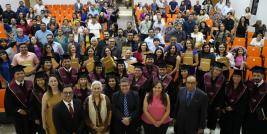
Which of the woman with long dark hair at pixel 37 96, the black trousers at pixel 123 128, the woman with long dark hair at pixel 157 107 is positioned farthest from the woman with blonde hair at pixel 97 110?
the woman with long dark hair at pixel 37 96

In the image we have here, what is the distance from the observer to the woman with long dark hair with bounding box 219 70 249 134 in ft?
15.6

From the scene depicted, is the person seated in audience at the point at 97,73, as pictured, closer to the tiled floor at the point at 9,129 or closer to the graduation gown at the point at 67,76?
the graduation gown at the point at 67,76

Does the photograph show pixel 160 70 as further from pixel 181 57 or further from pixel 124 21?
pixel 124 21

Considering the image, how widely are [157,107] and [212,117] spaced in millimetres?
1431

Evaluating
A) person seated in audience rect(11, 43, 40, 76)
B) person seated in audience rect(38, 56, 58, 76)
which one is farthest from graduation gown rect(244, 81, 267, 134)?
person seated in audience rect(11, 43, 40, 76)

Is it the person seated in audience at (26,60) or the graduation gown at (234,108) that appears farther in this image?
the person seated in audience at (26,60)

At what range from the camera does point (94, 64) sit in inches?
225

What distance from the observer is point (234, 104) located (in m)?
4.82

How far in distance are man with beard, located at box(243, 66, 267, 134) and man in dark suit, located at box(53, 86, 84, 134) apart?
2.68 meters

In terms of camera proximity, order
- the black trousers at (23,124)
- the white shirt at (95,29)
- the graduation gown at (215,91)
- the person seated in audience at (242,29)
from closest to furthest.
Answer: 1. the black trousers at (23,124)
2. the graduation gown at (215,91)
3. the white shirt at (95,29)
4. the person seated in audience at (242,29)

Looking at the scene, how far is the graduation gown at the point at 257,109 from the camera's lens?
15.5 ft

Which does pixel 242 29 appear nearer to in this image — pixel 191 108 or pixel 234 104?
pixel 234 104

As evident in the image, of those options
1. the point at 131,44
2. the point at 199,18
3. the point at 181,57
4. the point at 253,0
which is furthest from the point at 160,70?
the point at 253,0

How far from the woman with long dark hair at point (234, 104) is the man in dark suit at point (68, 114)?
7.79ft
